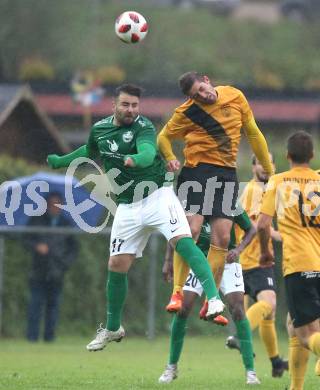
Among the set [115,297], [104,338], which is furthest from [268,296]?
[104,338]

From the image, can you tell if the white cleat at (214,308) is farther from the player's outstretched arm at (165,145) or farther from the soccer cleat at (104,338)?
the player's outstretched arm at (165,145)

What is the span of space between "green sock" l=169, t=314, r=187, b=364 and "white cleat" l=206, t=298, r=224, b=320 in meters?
1.26

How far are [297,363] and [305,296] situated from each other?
2.41 feet

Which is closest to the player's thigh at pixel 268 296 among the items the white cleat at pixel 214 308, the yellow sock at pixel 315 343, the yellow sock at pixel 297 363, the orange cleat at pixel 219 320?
the orange cleat at pixel 219 320

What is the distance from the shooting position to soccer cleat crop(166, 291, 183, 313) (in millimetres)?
10688

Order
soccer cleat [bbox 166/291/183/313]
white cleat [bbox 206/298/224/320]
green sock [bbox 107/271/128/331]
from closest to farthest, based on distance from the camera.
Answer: white cleat [bbox 206/298/224/320]
soccer cleat [bbox 166/291/183/313]
green sock [bbox 107/271/128/331]

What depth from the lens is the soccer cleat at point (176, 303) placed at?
10.7 m

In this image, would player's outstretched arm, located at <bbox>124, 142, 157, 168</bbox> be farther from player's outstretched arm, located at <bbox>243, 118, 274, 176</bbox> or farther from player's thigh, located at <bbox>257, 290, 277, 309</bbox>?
player's thigh, located at <bbox>257, 290, 277, 309</bbox>

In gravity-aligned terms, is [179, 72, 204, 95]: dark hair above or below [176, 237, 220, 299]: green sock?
above

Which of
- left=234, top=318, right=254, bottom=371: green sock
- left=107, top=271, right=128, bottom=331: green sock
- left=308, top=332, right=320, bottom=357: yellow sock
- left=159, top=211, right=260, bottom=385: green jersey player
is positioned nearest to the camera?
left=308, top=332, right=320, bottom=357: yellow sock

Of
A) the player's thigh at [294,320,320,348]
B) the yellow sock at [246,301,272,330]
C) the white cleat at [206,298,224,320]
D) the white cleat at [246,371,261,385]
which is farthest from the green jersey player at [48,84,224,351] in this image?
the yellow sock at [246,301,272,330]

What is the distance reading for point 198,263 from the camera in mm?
10547

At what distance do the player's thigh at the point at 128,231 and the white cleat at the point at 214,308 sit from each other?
1.01 metres

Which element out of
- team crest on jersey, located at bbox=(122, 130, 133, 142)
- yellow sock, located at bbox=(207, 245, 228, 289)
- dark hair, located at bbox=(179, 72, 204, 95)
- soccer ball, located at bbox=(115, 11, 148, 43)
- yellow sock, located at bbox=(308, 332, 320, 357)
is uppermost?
soccer ball, located at bbox=(115, 11, 148, 43)
